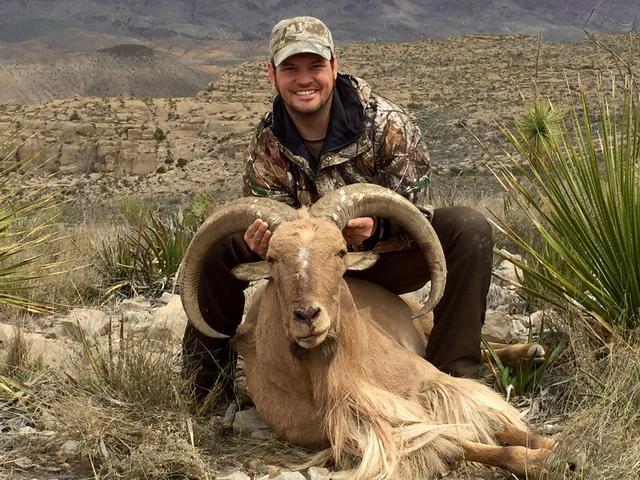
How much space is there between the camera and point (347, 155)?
15.2 ft

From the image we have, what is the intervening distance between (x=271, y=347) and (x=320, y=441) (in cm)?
52

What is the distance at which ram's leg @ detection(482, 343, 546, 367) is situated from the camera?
470 cm

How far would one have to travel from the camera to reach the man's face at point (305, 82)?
4590 millimetres

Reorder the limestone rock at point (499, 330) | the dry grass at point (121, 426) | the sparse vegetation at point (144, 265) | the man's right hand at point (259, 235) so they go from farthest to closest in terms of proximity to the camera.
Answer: the sparse vegetation at point (144, 265) < the limestone rock at point (499, 330) < the man's right hand at point (259, 235) < the dry grass at point (121, 426)

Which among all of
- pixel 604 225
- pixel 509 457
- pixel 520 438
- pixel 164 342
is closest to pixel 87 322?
pixel 164 342

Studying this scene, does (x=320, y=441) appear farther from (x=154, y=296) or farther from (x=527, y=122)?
(x=527, y=122)

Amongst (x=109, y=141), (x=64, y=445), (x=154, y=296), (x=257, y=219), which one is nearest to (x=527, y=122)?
(x=154, y=296)

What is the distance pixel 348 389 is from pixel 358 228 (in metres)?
0.87

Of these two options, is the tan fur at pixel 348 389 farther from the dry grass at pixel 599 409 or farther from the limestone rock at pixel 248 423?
the dry grass at pixel 599 409

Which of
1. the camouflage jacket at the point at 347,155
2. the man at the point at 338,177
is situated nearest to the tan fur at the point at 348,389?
the man at the point at 338,177

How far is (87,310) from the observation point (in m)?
6.36

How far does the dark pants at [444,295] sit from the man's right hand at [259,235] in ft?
2.09

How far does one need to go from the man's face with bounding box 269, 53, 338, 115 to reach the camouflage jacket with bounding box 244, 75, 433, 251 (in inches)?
5.5

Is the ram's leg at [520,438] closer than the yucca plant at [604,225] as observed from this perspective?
Yes
